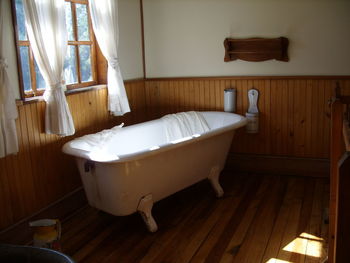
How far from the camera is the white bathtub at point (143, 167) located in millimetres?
2562

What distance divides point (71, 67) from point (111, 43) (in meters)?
0.43

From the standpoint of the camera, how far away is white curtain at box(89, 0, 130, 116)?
3.37 metres

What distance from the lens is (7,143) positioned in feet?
7.68

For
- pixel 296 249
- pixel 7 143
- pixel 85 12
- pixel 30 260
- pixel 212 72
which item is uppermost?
pixel 85 12

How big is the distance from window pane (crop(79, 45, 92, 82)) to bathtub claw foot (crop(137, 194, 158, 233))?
4.33ft

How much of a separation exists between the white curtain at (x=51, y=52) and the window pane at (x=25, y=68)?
170mm

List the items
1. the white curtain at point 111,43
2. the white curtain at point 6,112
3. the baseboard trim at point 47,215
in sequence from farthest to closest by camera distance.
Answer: the white curtain at point 111,43
the baseboard trim at point 47,215
the white curtain at point 6,112

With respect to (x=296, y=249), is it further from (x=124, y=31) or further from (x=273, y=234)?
(x=124, y=31)

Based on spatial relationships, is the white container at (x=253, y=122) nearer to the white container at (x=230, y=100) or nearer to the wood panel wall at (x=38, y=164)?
the white container at (x=230, y=100)

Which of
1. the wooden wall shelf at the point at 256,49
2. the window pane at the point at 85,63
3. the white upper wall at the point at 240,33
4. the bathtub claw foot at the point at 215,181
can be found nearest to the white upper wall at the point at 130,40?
the white upper wall at the point at 240,33

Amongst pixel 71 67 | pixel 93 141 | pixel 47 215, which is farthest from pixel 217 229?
pixel 71 67

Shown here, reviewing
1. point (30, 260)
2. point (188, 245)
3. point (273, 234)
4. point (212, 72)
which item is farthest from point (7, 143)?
point (212, 72)

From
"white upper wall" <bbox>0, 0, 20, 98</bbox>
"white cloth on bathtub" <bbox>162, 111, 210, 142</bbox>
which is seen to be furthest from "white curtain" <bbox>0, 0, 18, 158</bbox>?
"white cloth on bathtub" <bbox>162, 111, 210, 142</bbox>

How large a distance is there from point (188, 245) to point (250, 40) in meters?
2.09
